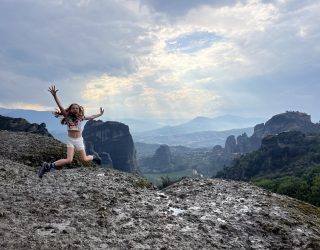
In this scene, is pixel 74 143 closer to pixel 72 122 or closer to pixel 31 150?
pixel 72 122

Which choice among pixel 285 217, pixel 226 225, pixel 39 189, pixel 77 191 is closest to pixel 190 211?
pixel 226 225

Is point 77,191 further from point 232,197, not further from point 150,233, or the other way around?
point 232,197

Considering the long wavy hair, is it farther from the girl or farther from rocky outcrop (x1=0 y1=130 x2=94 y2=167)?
rocky outcrop (x1=0 y1=130 x2=94 y2=167)

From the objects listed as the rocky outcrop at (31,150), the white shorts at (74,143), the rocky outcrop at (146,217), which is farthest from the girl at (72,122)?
the rocky outcrop at (31,150)

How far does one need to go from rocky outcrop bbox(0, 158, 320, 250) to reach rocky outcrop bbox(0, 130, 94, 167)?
16115mm

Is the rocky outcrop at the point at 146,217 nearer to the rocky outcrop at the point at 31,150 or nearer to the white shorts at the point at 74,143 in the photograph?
the white shorts at the point at 74,143

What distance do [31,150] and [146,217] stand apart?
26303 mm

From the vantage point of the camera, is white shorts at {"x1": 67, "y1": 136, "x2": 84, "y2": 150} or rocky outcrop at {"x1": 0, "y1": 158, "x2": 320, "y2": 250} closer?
rocky outcrop at {"x1": 0, "y1": 158, "x2": 320, "y2": 250}

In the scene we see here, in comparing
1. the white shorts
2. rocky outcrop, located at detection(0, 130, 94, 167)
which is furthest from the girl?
rocky outcrop, located at detection(0, 130, 94, 167)

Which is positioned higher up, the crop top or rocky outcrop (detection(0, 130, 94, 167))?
the crop top

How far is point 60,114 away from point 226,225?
10.3m

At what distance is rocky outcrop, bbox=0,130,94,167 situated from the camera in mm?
37578

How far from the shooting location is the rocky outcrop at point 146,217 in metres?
14.7

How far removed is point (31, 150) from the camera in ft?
131
